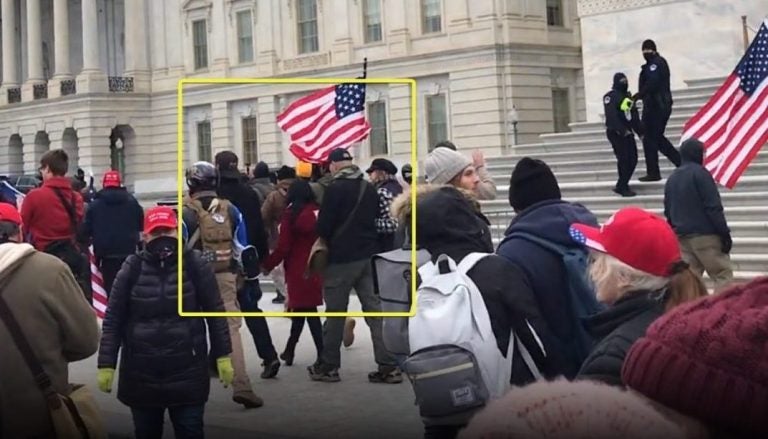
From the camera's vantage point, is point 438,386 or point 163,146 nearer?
point 438,386

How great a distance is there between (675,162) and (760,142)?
400cm

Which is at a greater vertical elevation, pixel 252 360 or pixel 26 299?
pixel 26 299

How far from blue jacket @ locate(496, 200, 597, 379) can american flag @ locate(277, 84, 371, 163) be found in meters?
0.79

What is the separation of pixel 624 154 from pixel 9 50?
166 ft

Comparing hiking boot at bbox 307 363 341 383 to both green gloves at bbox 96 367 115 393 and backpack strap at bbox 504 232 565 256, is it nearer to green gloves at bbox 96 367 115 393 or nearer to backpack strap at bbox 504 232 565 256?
green gloves at bbox 96 367 115 393

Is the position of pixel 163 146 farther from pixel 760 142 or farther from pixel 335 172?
pixel 335 172

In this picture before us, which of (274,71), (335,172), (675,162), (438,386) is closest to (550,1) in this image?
(274,71)

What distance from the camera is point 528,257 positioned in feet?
15.2

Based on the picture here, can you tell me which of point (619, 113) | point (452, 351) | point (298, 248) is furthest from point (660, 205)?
point (452, 351)

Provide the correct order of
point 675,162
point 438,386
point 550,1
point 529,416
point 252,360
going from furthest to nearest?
point 550,1, point 675,162, point 252,360, point 438,386, point 529,416

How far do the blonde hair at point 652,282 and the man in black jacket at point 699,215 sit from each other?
6.47m

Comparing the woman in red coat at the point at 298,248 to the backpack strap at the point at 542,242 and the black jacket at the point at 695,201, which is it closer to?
the black jacket at the point at 695,201

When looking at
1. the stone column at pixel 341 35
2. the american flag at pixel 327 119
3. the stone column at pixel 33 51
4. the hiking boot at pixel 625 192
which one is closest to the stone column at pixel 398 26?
the stone column at pixel 341 35

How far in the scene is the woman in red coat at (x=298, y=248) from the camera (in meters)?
8.63
